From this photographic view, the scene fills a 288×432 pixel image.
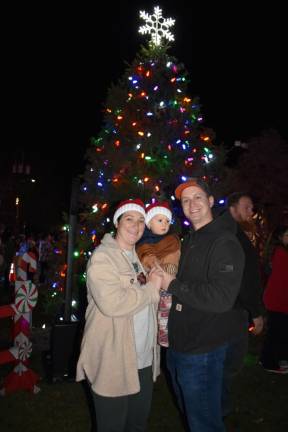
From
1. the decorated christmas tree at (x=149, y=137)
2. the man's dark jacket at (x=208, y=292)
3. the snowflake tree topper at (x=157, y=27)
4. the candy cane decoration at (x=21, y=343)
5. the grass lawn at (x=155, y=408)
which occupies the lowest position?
the grass lawn at (x=155, y=408)

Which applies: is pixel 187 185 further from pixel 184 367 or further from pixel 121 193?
pixel 121 193

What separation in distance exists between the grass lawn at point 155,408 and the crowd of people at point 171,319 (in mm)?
1701

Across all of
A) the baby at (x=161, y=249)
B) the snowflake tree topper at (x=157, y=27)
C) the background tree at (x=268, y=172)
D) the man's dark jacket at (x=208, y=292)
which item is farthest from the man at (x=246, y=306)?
the background tree at (x=268, y=172)

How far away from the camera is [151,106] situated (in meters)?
7.20

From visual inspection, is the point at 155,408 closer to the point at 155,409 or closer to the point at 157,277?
the point at 155,409

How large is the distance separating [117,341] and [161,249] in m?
1.04

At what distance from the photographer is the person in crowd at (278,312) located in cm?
571

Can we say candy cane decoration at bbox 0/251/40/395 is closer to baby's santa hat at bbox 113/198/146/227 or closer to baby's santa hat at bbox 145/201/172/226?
baby's santa hat at bbox 145/201/172/226

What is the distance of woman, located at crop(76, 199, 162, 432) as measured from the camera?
2551 millimetres

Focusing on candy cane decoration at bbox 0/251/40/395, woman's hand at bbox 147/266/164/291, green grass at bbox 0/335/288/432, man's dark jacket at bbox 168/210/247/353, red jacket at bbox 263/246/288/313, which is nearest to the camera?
man's dark jacket at bbox 168/210/247/353

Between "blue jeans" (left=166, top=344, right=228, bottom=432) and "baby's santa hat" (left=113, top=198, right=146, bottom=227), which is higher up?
"baby's santa hat" (left=113, top=198, right=146, bottom=227)

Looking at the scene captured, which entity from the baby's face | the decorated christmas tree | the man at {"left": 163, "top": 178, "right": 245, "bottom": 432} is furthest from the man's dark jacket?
the decorated christmas tree

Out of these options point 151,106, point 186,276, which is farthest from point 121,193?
point 186,276

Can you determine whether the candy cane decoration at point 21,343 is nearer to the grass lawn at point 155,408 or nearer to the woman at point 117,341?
the grass lawn at point 155,408
